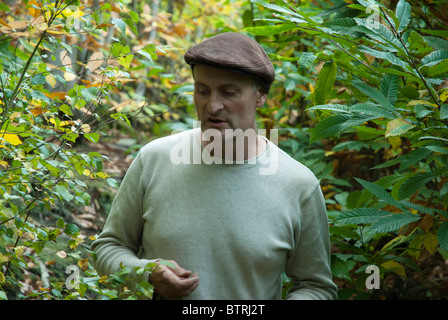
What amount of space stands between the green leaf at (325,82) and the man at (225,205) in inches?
16.4

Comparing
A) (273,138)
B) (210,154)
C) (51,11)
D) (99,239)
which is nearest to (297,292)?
(210,154)

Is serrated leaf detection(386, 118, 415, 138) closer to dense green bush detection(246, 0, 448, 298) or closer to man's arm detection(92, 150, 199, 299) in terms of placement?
dense green bush detection(246, 0, 448, 298)

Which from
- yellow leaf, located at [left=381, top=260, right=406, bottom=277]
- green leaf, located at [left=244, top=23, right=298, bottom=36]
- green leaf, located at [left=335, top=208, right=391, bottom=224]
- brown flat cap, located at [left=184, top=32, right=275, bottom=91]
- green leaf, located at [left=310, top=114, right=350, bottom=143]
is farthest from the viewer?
yellow leaf, located at [left=381, top=260, right=406, bottom=277]

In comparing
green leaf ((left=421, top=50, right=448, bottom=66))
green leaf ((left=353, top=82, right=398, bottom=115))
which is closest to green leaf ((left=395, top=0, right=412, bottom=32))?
green leaf ((left=421, top=50, right=448, bottom=66))

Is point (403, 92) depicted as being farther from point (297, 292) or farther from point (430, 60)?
point (297, 292)

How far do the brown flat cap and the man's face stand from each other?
4 cm

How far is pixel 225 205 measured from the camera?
6.54 ft

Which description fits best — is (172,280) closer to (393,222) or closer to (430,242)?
(393,222)

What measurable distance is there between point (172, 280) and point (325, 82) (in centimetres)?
118

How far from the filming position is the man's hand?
69.3 inches

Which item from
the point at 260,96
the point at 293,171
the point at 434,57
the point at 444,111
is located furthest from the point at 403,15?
the point at 293,171

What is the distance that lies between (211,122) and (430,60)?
0.89 metres

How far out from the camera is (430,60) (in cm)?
208

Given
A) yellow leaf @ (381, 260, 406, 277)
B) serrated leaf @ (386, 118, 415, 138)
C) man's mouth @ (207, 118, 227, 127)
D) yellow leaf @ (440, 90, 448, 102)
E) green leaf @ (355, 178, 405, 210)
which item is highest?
yellow leaf @ (440, 90, 448, 102)
